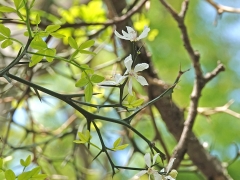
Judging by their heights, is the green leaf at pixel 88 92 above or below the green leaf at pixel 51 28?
below

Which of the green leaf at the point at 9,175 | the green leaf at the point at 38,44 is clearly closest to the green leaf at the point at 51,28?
the green leaf at the point at 38,44

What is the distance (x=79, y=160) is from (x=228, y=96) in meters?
0.55

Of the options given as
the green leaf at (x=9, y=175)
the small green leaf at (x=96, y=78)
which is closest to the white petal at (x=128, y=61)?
the small green leaf at (x=96, y=78)

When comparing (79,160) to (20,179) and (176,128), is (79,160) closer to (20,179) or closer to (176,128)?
(176,128)

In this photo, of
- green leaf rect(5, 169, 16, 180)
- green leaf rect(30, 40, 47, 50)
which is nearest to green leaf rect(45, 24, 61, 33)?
green leaf rect(30, 40, 47, 50)

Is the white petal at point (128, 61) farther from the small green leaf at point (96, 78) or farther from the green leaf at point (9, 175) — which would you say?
the green leaf at point (9, 175)

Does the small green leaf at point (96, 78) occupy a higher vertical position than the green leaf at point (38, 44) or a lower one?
lower

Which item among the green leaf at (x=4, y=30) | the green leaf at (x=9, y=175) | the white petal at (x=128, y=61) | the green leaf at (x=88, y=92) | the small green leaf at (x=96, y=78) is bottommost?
the green leaf at (x=9, y=175)

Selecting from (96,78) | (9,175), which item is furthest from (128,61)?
(9,175)

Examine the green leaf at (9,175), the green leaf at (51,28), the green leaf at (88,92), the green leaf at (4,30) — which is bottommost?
the green leaf at (9,175)

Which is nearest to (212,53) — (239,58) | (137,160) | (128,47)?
(239,58)

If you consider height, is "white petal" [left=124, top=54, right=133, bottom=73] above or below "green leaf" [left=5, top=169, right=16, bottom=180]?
above

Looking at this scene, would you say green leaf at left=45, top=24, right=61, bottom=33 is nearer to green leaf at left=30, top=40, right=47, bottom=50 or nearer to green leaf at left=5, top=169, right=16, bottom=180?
green leaf at left=30, top=40, right=47, bottom=50

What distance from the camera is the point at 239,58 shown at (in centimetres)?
158
